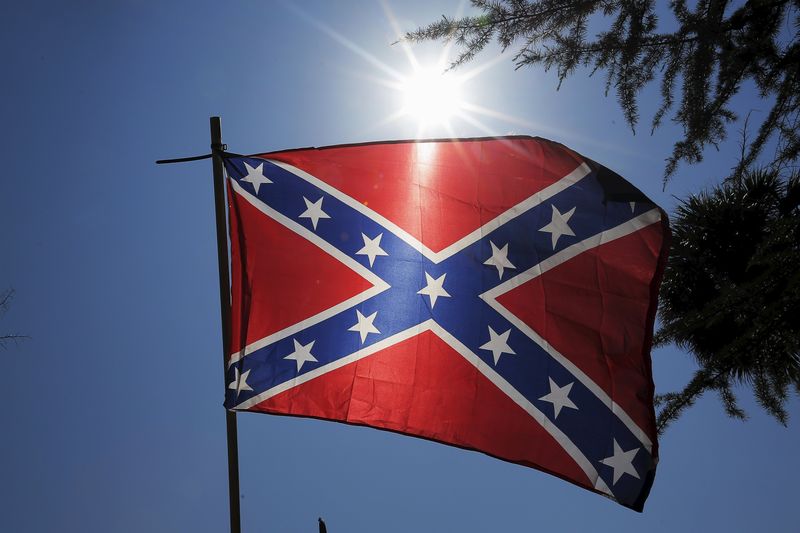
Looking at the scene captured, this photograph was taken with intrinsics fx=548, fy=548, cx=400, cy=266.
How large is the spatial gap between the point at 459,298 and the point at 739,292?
1894 millimetres

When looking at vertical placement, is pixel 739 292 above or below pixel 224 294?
below

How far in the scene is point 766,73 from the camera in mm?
4051

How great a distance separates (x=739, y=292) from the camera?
3613 millimetres

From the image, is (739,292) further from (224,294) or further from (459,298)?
(224,294)

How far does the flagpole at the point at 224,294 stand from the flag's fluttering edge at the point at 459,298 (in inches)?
5.2

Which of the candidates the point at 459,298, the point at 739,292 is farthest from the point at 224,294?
the point at 739,292

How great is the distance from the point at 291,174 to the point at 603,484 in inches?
130

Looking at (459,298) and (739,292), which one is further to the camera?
(459,298)

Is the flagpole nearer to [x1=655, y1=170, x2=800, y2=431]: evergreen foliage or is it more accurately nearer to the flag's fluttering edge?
the flag's fluttering edge

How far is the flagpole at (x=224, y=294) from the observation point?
11.6 feet

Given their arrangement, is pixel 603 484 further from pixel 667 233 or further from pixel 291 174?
pixel 291 174

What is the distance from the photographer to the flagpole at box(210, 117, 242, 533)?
11.6 ft

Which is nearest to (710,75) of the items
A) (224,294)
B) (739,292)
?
(739,292)

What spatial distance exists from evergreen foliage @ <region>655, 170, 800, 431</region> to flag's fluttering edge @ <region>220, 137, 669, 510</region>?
60 cm
